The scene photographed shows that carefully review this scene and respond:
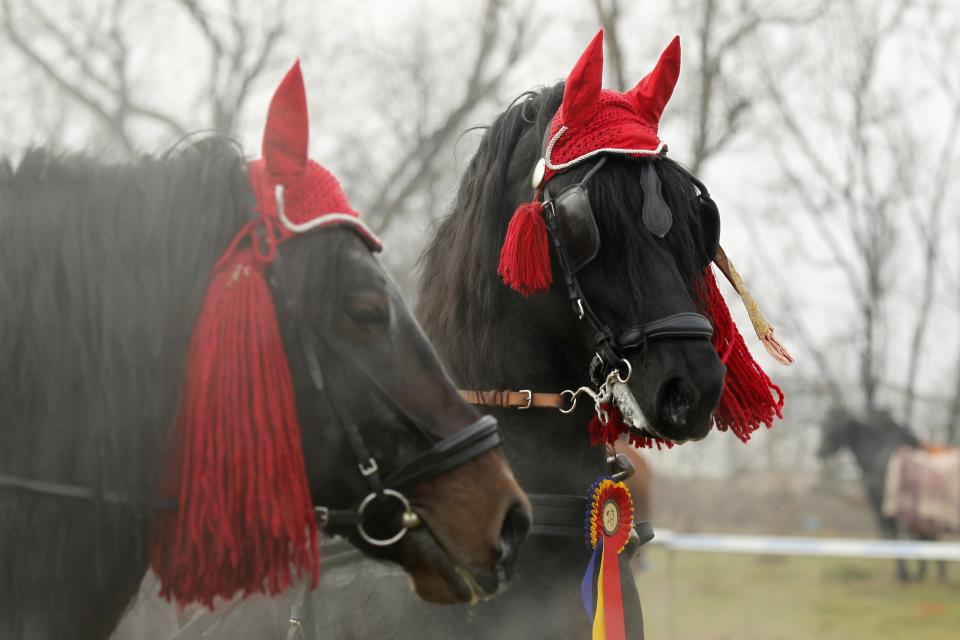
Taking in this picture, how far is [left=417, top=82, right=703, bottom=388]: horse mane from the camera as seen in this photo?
9.34 feet

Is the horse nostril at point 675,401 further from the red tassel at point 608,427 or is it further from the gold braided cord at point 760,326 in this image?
the gold braided cord at point 760,326

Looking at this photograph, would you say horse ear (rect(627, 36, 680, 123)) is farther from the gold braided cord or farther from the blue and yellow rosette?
the blue and yellow rosette

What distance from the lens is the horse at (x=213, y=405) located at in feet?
6.08

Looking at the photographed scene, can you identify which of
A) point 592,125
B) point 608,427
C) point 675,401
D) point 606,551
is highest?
point 592,125

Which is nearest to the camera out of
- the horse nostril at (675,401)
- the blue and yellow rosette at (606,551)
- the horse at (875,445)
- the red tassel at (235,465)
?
the red tassel at (235,465)

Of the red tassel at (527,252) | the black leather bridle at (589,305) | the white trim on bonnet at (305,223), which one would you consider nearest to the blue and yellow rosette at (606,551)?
the black leather bridle at (589,305)

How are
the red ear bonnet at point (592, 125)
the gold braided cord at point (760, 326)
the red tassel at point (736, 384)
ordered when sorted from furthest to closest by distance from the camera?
the gold braided cord at point (760, 326), the red tassel at point (736, 384), the red ear bonnet at point (592, 125)

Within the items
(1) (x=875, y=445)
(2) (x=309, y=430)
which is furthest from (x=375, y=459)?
(1) (x=875, y=445)

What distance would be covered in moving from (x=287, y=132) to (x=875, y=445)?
15.6 m

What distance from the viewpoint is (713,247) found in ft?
9.94

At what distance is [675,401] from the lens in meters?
2.70

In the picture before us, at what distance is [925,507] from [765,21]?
6.58 meters

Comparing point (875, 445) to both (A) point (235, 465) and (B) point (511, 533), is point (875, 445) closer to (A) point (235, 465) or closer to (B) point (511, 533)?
(B) point (511, 533)

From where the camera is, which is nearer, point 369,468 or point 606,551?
point 369,468
